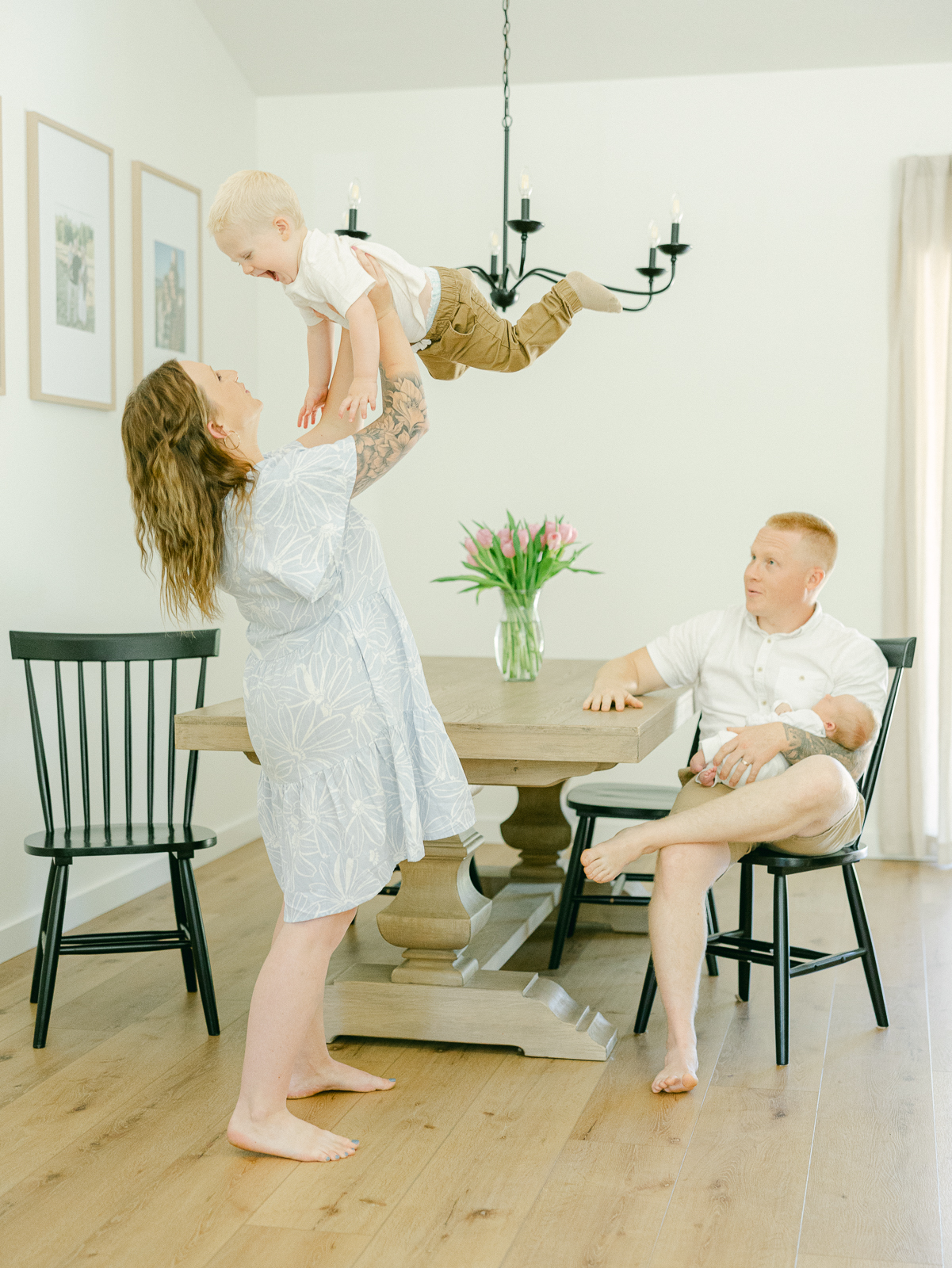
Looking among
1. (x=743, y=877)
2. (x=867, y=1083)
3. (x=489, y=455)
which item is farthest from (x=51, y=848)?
(x=489, y=455)

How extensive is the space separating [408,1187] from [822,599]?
2.93 m

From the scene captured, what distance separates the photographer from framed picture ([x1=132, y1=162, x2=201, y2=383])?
12.6ft

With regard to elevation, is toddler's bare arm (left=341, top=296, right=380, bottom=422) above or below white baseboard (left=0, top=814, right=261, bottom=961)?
above

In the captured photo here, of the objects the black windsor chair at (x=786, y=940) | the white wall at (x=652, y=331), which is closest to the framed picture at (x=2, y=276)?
the white wall at (x=652, y=331)

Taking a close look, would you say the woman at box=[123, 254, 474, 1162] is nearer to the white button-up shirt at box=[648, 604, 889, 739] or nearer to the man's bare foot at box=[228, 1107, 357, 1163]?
the man's bare foot at box=[228, 1107, 357, 1163]

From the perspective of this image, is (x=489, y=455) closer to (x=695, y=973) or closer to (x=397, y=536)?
(x=397, y=536)

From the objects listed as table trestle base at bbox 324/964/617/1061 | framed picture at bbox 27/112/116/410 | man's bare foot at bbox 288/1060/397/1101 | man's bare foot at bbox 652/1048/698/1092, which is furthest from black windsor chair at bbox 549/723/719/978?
framed picture at bbox 27/112/116/410

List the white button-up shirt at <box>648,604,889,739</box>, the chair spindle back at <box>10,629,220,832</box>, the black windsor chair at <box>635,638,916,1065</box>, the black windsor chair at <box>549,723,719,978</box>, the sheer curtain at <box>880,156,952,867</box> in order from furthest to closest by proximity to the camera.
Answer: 1. the sheer curtain at <box>880,156,952,867</box>
2. the black windsor chair at <box>549,723,719,978</box>
3. the chair spindle back at <box>10,629,220,832</box>
4. the white button-up shirt at <box>648,604,889,739</box>
5. the black windsor chair at <box>635,638,916,1065</box>

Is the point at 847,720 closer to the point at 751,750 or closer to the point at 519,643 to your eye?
the point at 751,750

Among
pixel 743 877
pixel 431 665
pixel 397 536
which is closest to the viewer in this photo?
pixel 743 877

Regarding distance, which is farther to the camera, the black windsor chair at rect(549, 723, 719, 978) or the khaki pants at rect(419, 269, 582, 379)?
the black windsor chair at rect(549, 723, 719, 978)

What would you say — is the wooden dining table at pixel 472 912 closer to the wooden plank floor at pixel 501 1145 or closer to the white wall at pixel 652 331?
the wooden plank floor at pixel 501 1145

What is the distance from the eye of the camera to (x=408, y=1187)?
2027 millimetres

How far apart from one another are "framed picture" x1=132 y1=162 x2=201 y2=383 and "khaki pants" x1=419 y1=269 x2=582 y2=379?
166cm
